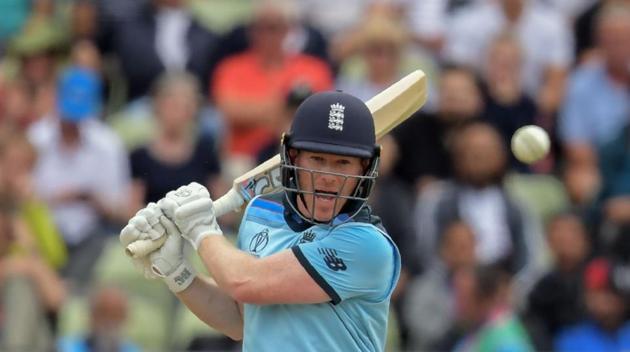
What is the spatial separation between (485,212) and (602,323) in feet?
3.98

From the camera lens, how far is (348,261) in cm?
486

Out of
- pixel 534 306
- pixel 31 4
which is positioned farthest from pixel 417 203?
pixel 31 4

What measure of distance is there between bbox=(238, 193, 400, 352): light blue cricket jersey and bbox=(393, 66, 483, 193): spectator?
18.4ft

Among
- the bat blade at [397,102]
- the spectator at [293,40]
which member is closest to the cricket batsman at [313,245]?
the bat blade at [397,102]

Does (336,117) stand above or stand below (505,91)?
above

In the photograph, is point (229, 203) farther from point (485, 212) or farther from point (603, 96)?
point (603, 96)

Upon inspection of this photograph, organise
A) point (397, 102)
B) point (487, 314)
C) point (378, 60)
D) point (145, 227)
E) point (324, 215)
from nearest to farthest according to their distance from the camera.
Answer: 1. point (324, 215)
2. point (145, 227)
3. point (397, 102)
4. point (487, 314)
5. point (378, 60)

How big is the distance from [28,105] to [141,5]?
1.30m

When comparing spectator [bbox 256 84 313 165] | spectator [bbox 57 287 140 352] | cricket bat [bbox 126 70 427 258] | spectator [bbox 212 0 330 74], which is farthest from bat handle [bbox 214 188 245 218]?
spectator [bbox 212 0 330 74]

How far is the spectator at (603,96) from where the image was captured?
11.1 metres

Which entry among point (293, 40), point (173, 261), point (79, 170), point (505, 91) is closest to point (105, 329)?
point (79, 170)

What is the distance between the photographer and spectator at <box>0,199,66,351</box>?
30.7ft

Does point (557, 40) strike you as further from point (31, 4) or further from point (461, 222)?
point (31, 4)

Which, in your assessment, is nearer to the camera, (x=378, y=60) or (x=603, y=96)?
(x=378, y=60)
